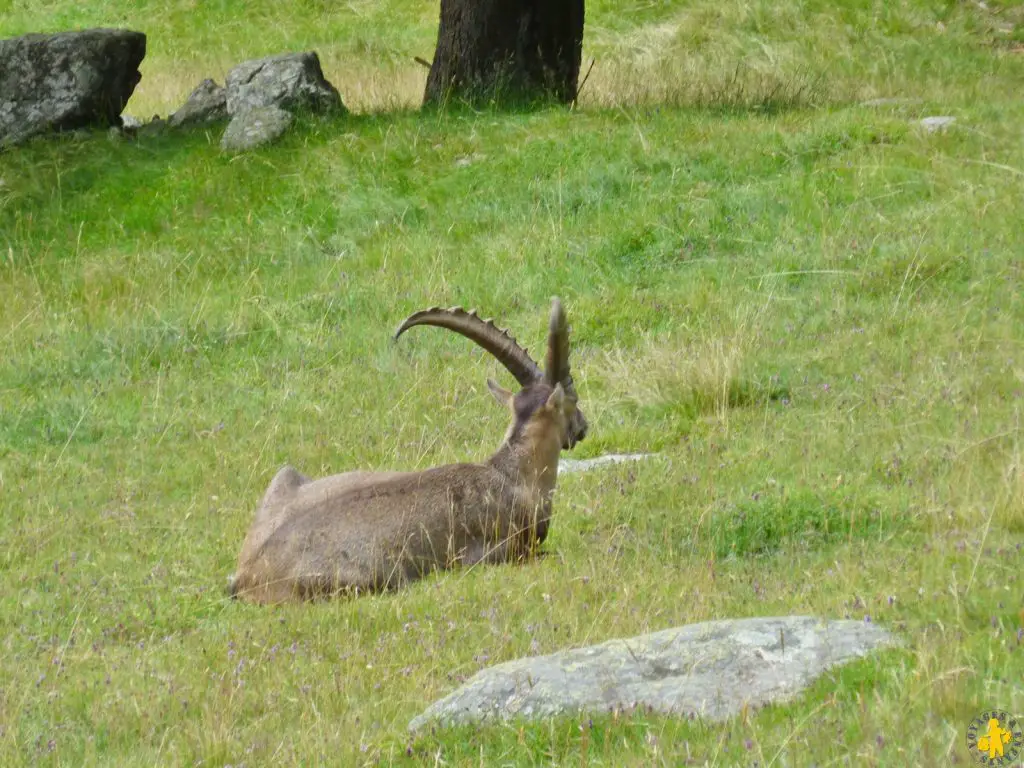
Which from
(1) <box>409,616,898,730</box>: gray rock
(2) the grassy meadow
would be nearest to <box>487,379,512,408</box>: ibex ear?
(2) the grassy meadow

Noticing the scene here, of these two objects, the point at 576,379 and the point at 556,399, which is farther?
the point at 576,379

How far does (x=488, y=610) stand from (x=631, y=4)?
19.3 m

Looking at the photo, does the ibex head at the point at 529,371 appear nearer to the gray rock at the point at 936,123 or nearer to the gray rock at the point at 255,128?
the gray rock at the point at 936,123

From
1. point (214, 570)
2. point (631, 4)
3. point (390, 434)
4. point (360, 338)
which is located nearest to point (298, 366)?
point (360, 338)

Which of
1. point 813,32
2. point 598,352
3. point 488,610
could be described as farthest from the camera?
point 813,32

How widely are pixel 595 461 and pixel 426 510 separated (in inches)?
67.1

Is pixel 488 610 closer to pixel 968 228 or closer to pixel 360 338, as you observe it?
pixel 360 338

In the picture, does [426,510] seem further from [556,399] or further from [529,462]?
[556,399]

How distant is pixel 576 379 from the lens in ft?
37.2

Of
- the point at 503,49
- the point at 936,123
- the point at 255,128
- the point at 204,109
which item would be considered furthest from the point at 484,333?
the point at 204,109

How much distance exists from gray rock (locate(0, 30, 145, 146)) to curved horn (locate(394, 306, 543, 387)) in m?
9.50

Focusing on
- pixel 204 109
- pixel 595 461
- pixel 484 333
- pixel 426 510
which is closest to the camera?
pixel 426 510

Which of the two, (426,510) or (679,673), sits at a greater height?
(679,673)

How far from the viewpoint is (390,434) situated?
35.6 ft
